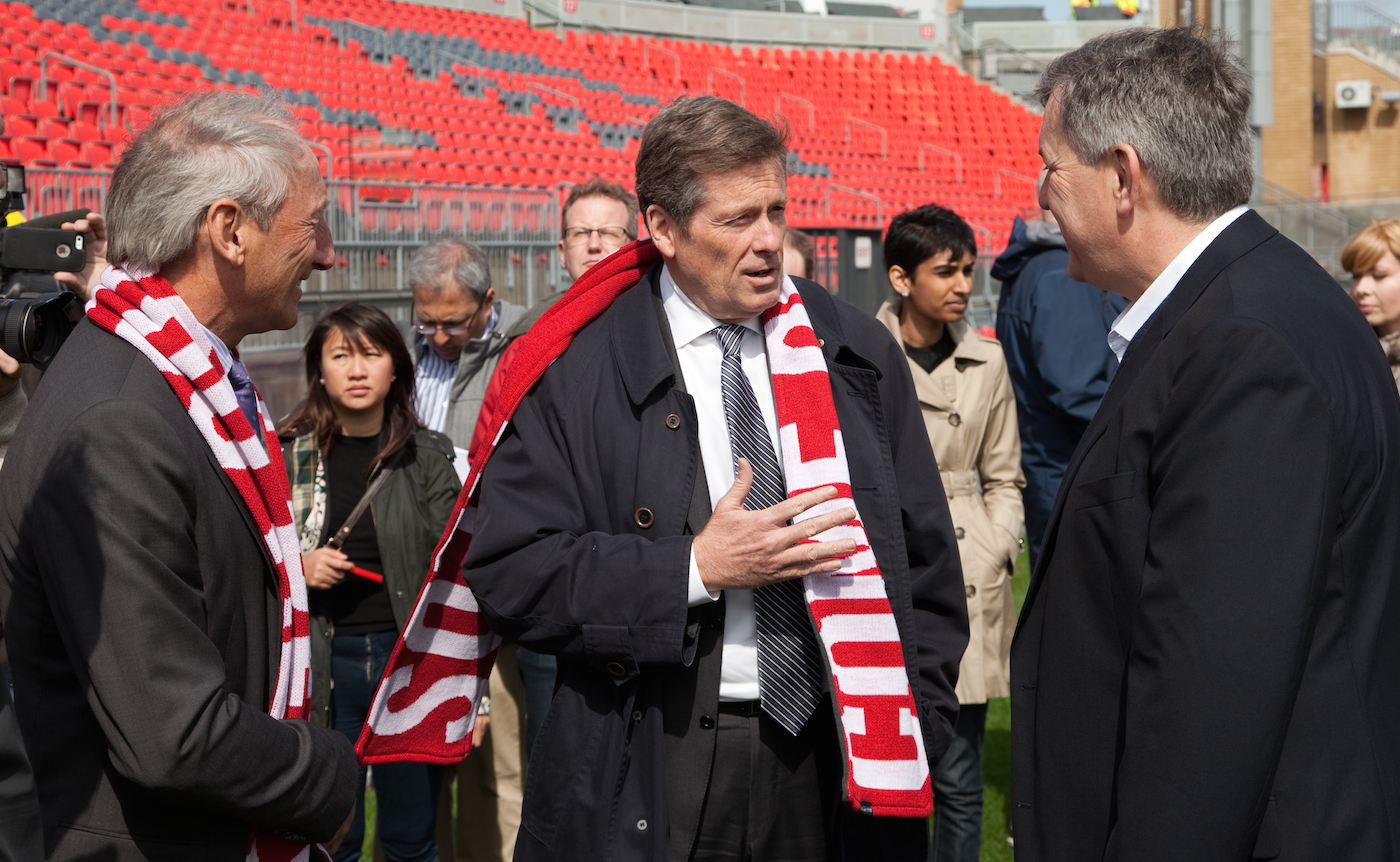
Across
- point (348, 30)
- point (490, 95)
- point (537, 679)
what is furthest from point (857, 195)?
point (537, 679)

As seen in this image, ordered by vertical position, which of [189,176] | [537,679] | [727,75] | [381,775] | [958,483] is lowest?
[381,775]

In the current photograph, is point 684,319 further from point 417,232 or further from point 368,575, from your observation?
point 417,232

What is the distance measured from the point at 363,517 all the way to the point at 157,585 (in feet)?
5.85

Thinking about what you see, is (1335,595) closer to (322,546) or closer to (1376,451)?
(1376,451)

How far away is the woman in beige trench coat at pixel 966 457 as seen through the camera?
3.55m

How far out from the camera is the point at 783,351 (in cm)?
229

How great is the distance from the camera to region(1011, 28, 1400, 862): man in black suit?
1412mm

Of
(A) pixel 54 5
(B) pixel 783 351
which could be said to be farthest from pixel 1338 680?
(A) pixel 54 5

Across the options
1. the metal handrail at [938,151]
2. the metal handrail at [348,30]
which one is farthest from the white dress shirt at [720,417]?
the metal handrail at [938,151]

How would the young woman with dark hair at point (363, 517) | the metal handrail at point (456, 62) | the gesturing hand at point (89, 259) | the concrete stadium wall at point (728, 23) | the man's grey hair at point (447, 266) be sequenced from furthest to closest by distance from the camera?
the concrete stadium wall at point (728, 23), the metal handrail at point (456, 62), the man's grey hair at point (447, 266), the young woman with dark hair at point (363, 517), the gesturing hand at point (89, 259)

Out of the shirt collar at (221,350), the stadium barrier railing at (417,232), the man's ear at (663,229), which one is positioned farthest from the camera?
the stadium barrier railing at (417,232)

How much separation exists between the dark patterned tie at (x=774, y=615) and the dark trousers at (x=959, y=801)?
5.07 ft

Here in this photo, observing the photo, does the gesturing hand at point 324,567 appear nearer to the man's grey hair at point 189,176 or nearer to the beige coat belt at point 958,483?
the man's grey hair at point 189,176

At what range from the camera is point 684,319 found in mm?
2326
